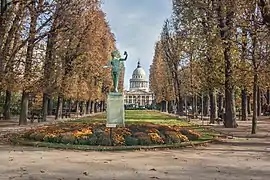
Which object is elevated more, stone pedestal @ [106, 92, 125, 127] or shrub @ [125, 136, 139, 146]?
stone pedestal @ [106, 92, 125, 127]

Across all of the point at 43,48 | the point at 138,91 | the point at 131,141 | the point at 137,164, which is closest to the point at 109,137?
the point at 131,141

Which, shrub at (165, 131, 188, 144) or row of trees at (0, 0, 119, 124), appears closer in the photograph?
shrub at (165, 131, 188, 144)

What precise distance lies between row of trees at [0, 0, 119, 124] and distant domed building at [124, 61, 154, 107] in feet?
381

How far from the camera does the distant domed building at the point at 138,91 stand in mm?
167000

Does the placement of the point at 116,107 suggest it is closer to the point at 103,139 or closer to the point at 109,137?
the point at 109,137

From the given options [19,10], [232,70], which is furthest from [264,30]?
[19,10]

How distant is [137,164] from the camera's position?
1295cm

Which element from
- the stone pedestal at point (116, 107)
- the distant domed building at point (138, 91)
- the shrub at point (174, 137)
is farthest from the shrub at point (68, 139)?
the distant domed building at point (138, 91)

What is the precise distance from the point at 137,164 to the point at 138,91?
15544 cm

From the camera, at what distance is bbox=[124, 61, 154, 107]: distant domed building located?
548 ft

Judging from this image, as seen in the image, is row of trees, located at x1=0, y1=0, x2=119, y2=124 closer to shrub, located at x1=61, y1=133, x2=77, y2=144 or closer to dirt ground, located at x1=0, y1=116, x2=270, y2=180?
shrub, located at x1=61, y1=133, x2=77, y2=144

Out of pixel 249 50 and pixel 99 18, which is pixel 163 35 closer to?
pixel 99 18

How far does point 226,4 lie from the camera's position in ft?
76.2

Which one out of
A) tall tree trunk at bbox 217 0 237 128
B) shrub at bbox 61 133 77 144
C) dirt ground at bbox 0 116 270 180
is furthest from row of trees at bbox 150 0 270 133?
shrub at bbox 61 133 77 144
